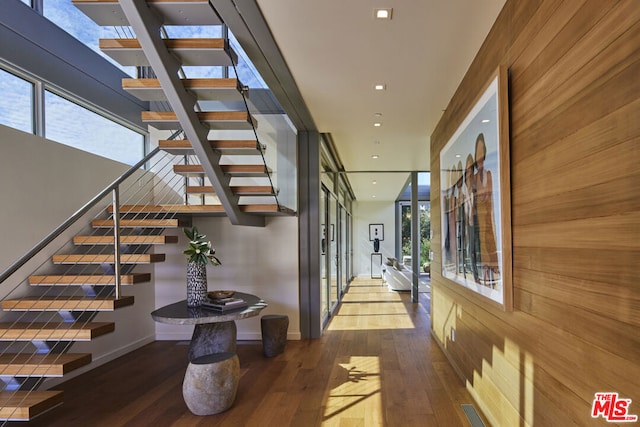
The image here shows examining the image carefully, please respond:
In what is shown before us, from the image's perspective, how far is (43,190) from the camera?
346 centimetres

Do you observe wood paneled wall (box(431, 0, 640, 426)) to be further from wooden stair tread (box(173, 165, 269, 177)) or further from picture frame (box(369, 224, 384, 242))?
picture frame (box(369, 224, 384, 242))

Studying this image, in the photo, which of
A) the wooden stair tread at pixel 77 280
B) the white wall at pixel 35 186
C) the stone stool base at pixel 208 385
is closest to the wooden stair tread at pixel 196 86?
the white wall at pixel 35 186

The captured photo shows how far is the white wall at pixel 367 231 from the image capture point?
13.3 m

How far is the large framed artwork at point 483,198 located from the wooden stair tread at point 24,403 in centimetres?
293

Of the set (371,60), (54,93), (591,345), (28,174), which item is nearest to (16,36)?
(54,93)

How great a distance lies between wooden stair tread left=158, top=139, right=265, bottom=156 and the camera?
3562 mm

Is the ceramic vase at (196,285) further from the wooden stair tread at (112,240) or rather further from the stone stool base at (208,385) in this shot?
the stone stool base at (208,385)

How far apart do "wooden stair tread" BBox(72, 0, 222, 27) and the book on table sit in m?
2.26

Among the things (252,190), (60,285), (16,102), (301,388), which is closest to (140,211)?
(60,285)

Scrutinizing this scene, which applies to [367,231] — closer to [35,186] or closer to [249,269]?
[249,269]

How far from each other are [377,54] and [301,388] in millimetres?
2923

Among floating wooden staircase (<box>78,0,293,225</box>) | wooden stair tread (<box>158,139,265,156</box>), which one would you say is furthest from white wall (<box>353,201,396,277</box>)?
wooden stair tread (<box>158,139,265,156</box>)

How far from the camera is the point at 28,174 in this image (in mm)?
3305

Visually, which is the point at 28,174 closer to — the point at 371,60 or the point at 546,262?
the point at 371,60
